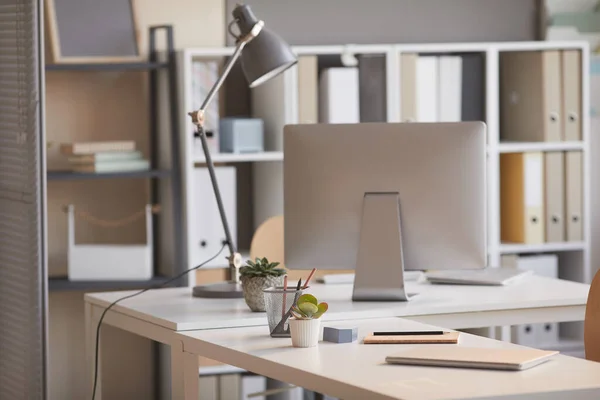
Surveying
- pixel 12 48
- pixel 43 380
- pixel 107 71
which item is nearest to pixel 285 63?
pixel 12 48

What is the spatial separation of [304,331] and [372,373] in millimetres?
301

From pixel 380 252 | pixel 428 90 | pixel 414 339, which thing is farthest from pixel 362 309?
pixel 428 90

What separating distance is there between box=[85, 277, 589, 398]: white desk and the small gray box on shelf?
101 cm

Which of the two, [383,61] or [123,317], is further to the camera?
[383,61]

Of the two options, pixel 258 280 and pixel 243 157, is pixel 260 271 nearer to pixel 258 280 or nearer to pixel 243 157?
pixel 258 280

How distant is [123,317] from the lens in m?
2.84

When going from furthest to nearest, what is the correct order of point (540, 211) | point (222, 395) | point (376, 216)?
point (540, 211) → point (222, 395) → point (376, 216)

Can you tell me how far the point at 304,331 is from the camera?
225 centimetres

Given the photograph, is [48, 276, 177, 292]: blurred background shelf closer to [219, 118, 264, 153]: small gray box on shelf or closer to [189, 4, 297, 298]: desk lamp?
[219, 118, 264, 153]: small gray box on shelf

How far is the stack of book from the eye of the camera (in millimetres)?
3947

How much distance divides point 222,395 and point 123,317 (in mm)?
1213

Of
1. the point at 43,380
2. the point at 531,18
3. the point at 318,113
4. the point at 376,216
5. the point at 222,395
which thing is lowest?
the point at 222,395

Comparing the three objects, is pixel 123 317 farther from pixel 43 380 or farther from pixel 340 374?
pixel 340 374

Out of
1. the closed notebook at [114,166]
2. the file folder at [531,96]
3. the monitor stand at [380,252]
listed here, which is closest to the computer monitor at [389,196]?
the monitor stand at [380,252]
